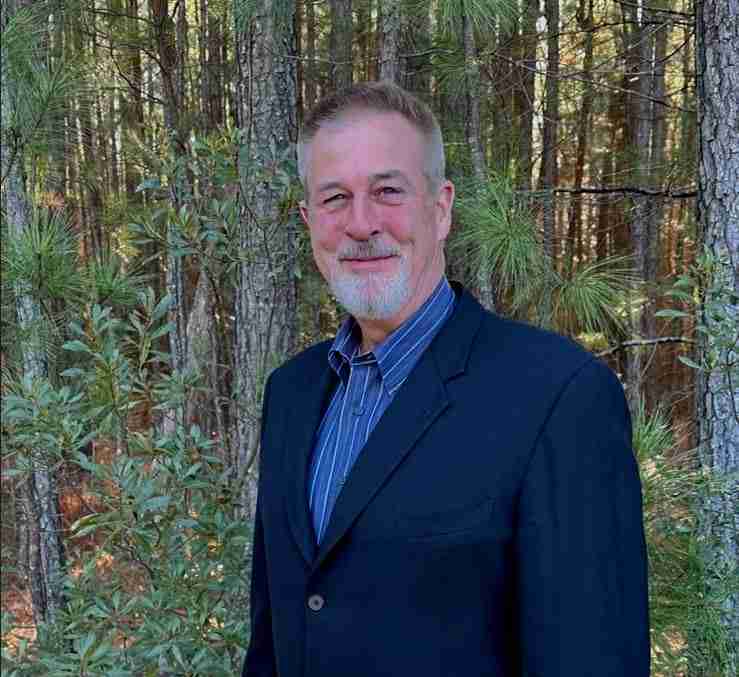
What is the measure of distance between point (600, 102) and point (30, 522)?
17.2 ft

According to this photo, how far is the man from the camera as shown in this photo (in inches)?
41.1

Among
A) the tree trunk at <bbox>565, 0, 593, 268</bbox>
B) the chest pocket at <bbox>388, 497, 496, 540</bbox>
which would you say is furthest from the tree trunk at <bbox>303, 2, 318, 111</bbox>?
the chest pocket at <bbox>388, 497, 496, 540</bbox>

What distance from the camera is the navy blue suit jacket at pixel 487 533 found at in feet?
3.40

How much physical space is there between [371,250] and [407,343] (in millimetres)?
164

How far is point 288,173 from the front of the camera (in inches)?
97.1

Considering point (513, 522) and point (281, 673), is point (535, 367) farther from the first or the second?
point (281, 673)

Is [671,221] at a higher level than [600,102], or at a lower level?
lower

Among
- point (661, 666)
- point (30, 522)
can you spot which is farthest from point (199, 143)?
point (30, 522)

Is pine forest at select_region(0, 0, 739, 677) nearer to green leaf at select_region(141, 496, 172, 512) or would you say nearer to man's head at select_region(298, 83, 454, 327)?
green leaf at select_region(141, 496, 172, 512)

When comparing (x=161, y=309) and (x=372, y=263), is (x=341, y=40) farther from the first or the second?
(x=372, y=263)

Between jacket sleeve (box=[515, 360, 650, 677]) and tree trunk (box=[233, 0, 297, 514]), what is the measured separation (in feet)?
5.48

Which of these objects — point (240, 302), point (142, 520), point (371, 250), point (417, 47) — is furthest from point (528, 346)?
point (417, 47)

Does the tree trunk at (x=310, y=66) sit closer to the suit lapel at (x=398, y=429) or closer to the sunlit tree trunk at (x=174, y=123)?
the sunlit tree trunk at (x=174, y=123)

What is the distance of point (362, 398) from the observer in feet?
4.33
